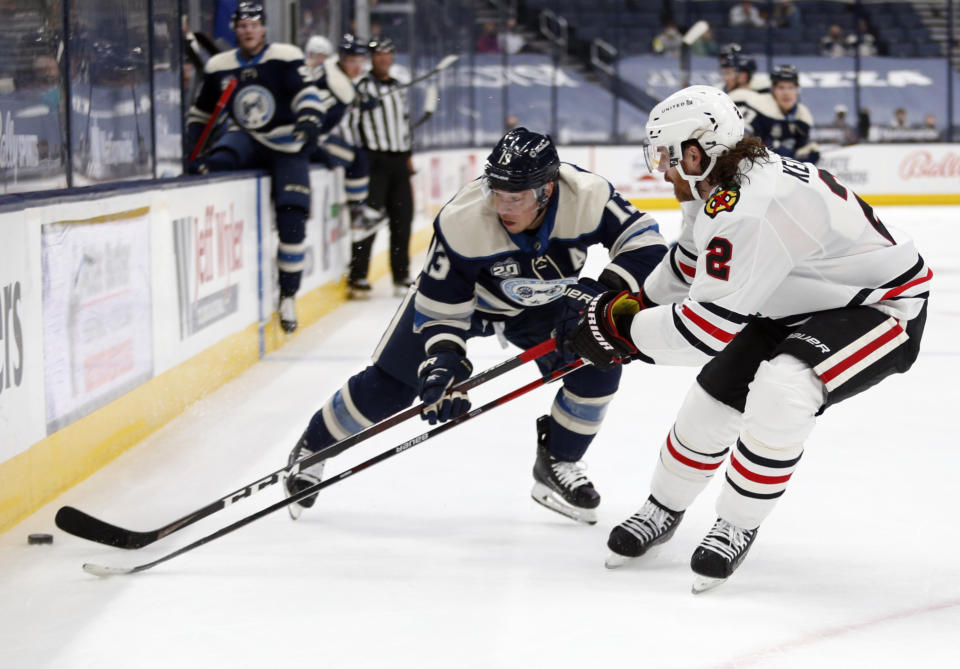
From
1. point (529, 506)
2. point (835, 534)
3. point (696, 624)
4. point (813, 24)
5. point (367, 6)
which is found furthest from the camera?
point (813, 24)

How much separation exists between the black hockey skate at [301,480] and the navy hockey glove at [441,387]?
0.42 meters

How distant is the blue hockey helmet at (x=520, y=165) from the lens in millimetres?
2482

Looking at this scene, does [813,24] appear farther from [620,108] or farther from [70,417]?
[70,417]

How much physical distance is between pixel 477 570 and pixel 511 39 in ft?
44.7

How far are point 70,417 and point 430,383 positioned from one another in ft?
3.50

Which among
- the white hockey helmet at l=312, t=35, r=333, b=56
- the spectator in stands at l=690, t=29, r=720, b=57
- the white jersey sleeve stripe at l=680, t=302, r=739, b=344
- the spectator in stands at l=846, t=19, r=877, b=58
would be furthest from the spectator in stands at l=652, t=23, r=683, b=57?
the white jersey sleeve stripe at l=680, t=302, r=739, b=344

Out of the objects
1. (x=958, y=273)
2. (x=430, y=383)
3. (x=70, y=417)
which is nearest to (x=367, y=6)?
(x=958, y=273)

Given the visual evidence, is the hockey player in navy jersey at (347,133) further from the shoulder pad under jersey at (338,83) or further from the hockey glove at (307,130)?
the hockey glove at (307,130)

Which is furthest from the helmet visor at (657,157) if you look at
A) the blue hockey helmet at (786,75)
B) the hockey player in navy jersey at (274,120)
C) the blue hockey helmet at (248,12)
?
the blue hockey helmet at (786,75)

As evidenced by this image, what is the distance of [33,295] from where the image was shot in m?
2.92

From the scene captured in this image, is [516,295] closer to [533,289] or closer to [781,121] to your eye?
[533,289]

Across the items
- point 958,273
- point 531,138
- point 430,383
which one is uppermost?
point 531,138

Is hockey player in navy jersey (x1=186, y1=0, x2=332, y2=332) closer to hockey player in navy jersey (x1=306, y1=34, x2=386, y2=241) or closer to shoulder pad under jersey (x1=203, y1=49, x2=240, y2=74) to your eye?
shoulder pad under jersey (x1=203, y1=49, x2=240, y2=74)

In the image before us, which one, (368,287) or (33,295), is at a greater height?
(33,295)
